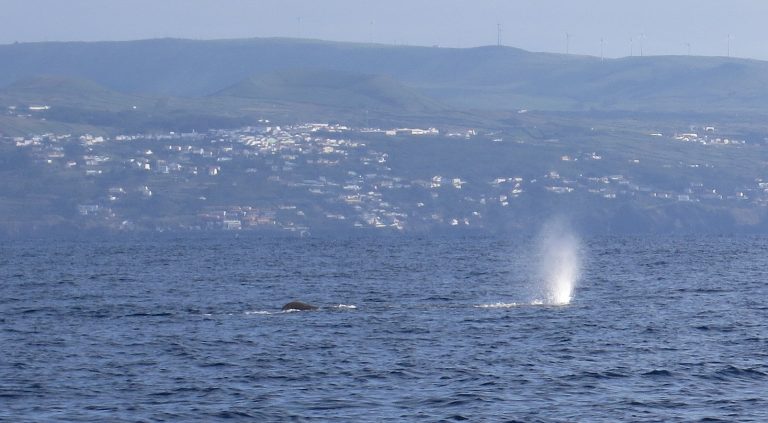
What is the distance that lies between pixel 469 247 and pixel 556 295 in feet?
321

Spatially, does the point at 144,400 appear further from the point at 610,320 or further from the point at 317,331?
the point at 610,320

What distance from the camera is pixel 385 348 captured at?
192 feet

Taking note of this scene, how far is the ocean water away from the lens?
4488 centimetres

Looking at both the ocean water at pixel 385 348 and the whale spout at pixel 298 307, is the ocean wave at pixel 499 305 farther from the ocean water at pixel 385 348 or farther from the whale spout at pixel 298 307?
the whale spout at pixel 298 307

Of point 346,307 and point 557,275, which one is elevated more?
point 346,307

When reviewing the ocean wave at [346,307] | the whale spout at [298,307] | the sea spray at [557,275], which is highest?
the whale spout at [298,307]

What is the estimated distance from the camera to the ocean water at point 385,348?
44.9 m

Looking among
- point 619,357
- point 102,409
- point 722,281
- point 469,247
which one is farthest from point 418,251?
point 102,409

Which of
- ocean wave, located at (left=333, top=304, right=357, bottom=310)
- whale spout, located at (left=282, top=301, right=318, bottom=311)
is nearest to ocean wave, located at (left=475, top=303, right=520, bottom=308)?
ocean wave, located at (left=333, top=304, right=357, bottom=310)

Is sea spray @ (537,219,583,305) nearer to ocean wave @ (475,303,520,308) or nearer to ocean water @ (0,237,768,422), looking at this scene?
ocean water @ (0,237,768,422)

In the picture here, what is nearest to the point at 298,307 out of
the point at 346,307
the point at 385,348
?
the point at 346,307

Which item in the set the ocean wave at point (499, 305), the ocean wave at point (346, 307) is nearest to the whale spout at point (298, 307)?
A: the ocean wave at point (346, 307)

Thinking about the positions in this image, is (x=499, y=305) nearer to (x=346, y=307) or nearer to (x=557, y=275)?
(x=346, y=307)

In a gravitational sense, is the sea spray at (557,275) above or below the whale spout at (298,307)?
below
